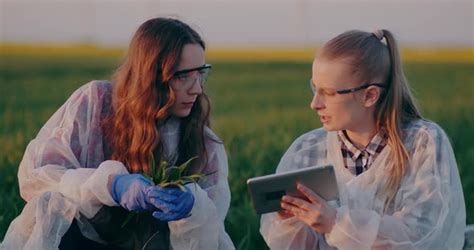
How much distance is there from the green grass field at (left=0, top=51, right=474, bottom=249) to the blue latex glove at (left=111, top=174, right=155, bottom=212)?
699mm

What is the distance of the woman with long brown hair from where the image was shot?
4.61m

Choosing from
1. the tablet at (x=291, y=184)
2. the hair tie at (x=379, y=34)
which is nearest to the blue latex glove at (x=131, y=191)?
the tablet at (x=291, y=184)

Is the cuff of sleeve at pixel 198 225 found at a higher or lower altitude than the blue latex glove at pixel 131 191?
lower

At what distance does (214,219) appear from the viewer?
4719mm

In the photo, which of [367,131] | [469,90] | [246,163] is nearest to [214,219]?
[367,131]

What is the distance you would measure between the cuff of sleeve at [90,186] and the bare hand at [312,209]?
58 cm

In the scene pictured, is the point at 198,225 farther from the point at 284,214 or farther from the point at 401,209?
the point at 401,209

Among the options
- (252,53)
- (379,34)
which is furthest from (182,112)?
(252,53)

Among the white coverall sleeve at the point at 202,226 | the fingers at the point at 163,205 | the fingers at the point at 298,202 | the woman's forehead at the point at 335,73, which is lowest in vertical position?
the white coverall sleeve at the point at 202,226

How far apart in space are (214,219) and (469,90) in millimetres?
8460

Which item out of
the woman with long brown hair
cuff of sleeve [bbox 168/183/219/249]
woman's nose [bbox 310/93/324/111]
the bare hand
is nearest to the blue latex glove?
the woman with long brown hair

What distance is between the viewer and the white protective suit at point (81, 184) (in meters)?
4.62

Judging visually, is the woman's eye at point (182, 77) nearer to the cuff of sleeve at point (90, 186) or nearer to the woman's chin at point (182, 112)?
the woman's chin at point (182, 112)

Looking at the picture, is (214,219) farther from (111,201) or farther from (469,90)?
(469,90)
